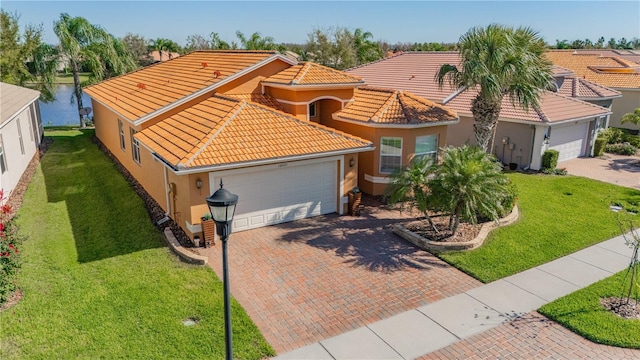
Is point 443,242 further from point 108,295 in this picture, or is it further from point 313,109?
point 108,295

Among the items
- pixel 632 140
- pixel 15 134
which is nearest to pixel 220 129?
pixel 15 134

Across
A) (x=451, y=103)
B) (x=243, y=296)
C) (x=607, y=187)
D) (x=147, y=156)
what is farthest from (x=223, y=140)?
(x=607, y=187)

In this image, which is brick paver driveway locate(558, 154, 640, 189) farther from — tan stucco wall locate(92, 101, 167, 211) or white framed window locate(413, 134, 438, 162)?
tan stucco wall locate(92, 101, 167, 211)

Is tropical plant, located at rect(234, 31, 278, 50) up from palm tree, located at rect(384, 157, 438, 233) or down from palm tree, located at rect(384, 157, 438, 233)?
up

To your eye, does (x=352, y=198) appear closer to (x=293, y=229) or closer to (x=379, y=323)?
(x=293, y=229)

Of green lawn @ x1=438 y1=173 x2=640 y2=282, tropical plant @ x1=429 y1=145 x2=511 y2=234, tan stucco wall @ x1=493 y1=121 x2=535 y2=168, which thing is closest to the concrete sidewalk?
green lawn @ x1=438 y1=173 x2=640 y2=282

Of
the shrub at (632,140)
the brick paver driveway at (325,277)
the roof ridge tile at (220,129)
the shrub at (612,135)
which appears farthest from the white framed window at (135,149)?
the shrub at (632,140)
